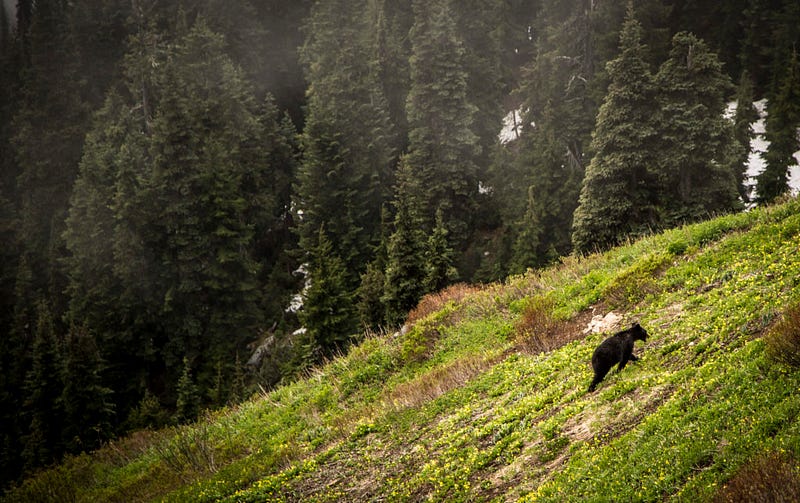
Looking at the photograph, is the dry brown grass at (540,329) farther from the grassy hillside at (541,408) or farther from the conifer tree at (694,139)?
the conifer tree at (694,139)

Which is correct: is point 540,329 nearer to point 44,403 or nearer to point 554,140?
point 554,140

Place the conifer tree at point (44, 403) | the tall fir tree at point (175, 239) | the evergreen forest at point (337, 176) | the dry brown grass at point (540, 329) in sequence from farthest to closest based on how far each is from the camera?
the tall fir tree at point (175, 239), the conifer tree at point (44, 403), the evergreen forest at point (337, 176), the dry brown grass at point (540, 329)

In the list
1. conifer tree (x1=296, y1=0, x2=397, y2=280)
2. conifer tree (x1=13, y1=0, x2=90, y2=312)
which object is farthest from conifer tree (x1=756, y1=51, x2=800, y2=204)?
conifer tree (x1=13, y1=0, x2=90, y2=312)

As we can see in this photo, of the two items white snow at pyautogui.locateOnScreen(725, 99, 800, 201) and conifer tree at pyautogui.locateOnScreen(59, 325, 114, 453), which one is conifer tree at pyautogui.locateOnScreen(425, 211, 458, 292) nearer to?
conifer tree at pyautogui.locateOnScreen(59, 325, 114, 453)

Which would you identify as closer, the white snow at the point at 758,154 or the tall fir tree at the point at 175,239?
the white snow at the point at 758,154

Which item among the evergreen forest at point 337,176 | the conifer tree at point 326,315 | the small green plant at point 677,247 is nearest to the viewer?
the small green plant at point 677,247

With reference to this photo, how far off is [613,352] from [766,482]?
4.33 metres


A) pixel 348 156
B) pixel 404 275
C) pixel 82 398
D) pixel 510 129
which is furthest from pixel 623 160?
pixel 82 398

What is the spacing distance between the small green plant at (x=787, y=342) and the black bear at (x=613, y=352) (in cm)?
255

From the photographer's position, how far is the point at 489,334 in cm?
1620

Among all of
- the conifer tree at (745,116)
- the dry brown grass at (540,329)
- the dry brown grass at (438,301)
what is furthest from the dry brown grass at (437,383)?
the conifer tree at (745,116)

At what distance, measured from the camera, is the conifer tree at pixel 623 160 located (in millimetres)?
28672

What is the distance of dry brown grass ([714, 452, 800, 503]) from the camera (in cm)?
460

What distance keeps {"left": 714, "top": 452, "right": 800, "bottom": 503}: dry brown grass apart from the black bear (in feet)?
12.6
